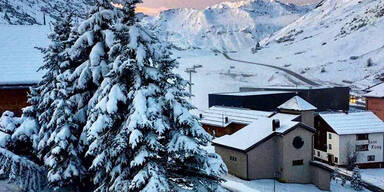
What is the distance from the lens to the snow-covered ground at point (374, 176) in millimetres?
41719

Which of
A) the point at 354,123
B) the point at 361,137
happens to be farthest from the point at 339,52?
the point at 361,137

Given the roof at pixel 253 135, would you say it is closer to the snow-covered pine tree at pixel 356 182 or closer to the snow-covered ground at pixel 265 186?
the snow-covered ground at pixel 265 186

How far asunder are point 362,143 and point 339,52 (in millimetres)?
96640

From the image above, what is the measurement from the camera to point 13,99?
2614cm

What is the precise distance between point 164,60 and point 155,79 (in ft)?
3.40

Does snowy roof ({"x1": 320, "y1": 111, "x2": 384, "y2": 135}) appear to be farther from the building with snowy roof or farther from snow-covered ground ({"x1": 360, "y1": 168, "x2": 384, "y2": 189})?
snow-covered ground ({"x1": 360, "y1": 168, "x2": 384, "y2": 189})

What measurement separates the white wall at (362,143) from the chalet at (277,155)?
1327 centimetres

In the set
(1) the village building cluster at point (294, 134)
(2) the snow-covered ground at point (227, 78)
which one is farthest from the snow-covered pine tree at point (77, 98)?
(2) the snow-covered ground at point (227, 78)

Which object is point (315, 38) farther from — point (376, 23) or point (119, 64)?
point (119, 64)

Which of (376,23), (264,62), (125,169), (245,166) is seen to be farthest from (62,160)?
(376,23)

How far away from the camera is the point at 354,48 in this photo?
135000mm

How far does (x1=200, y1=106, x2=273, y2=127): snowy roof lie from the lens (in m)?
50.1

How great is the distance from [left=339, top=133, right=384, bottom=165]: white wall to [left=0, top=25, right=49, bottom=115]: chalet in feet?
131

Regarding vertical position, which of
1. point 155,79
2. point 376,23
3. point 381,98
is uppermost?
point 376,23
